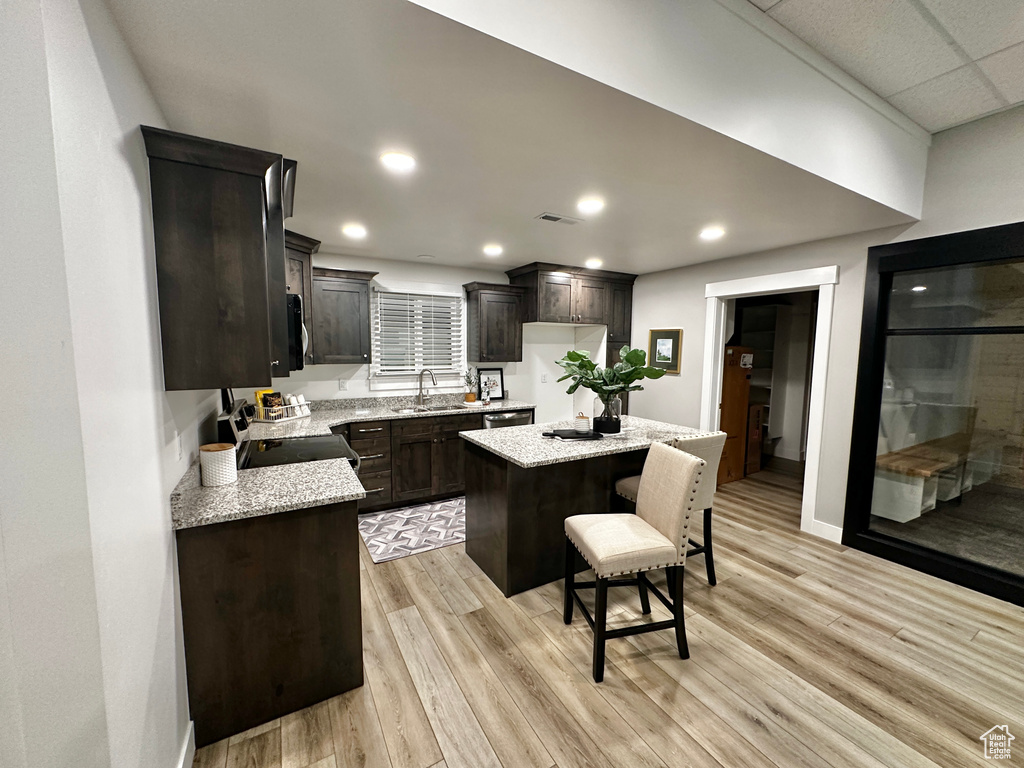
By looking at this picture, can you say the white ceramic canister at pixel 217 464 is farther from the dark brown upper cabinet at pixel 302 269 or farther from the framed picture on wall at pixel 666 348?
the framed picture on wall at pixel 666 348

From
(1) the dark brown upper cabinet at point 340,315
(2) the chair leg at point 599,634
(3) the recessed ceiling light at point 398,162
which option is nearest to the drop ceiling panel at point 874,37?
(3) the recessed ceiling light at point 398,162

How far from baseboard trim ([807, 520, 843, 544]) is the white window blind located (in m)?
3.79

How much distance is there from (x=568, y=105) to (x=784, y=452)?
222 inches

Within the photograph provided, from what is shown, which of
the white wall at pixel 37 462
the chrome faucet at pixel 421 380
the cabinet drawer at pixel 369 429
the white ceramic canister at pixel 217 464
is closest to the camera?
the white wall at pixel 37 462

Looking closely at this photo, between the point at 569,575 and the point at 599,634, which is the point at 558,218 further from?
the point at 599,634

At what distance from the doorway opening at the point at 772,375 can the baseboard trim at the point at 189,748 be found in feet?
13.8

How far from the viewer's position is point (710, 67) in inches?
62.8

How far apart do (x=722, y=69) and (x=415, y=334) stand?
3588 millimetres

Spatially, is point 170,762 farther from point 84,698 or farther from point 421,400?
point 421,400

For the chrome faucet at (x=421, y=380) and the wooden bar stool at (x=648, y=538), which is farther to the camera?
the chrome faucet at (x=421, y=380)

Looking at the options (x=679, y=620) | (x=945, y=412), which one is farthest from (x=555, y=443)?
(x=945, y=412)

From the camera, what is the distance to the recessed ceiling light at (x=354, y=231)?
3105 millimetres

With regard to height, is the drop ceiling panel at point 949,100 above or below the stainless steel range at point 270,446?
above

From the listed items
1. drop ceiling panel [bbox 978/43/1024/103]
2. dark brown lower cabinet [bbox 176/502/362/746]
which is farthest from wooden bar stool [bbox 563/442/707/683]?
drop ceiling panel [bbox 978/43/1024/103]
